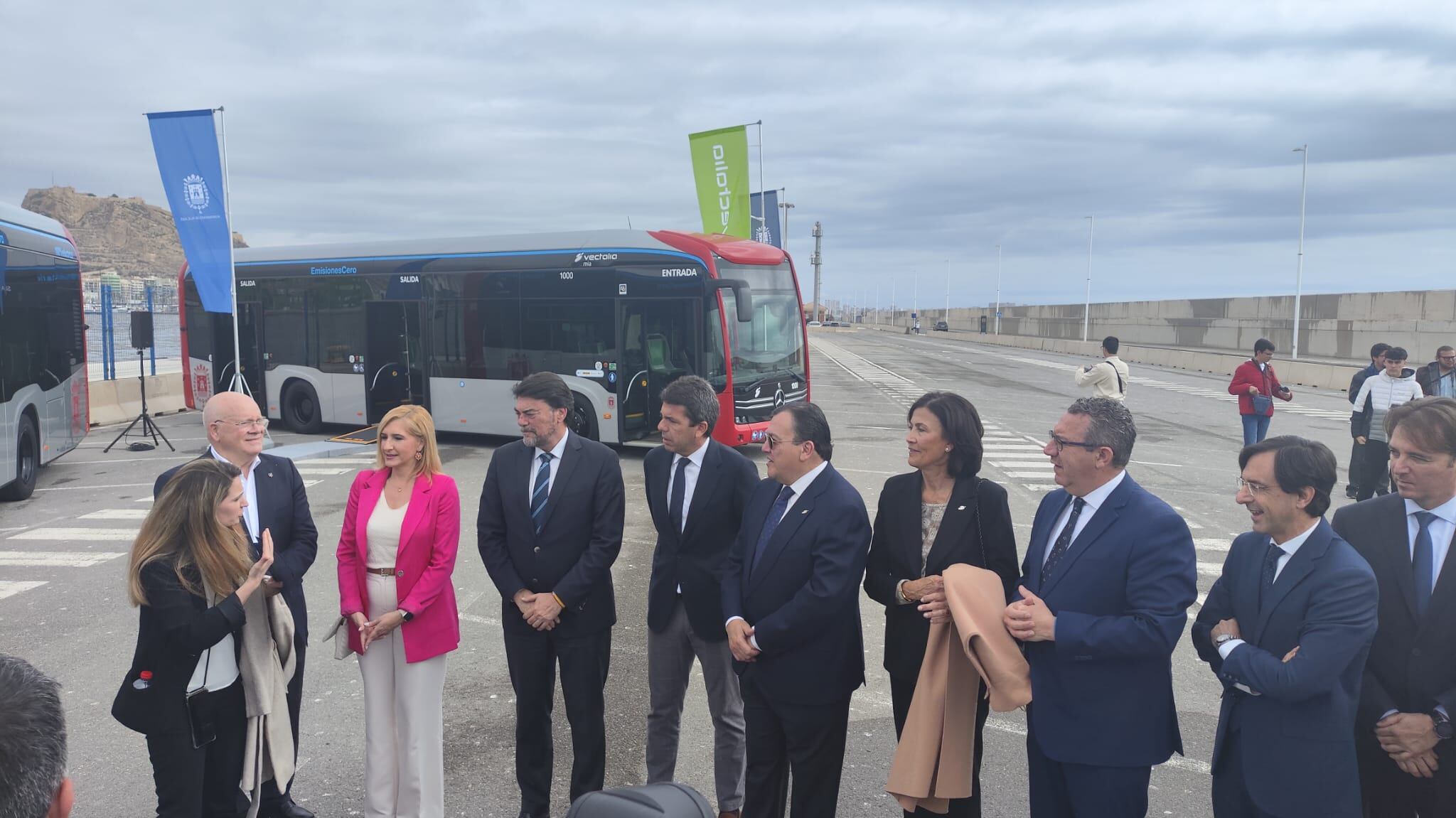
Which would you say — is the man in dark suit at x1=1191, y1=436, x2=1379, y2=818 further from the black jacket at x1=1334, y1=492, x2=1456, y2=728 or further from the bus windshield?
the bus windshield

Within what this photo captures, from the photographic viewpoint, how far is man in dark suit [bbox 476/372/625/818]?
4184mm

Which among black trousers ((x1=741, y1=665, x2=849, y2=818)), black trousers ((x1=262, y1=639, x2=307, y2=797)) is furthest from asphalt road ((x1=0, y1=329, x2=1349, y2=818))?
black trousers ((x1=741, y1=665, x2=849, y2=818))

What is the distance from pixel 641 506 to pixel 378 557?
7144 millimetres

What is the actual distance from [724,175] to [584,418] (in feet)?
38.3

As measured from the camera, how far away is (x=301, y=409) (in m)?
18.2

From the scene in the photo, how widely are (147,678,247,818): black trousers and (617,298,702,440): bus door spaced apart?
420 inches

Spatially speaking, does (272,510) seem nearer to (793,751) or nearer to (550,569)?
(550,569)

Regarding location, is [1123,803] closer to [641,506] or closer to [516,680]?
[516,680]

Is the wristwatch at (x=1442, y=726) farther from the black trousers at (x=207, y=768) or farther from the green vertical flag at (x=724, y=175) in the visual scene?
the green vertical flag at (x=724, y=175)

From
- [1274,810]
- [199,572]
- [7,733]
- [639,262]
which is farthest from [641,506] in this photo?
[7,733]

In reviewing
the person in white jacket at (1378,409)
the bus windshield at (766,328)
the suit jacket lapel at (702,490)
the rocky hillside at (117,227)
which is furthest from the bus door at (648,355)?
the rocky hillside at (117,227)

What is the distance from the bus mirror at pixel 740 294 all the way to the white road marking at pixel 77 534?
26.0 feet

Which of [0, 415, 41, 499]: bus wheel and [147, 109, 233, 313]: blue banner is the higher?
[147, 109, 233, 313]: blue banner

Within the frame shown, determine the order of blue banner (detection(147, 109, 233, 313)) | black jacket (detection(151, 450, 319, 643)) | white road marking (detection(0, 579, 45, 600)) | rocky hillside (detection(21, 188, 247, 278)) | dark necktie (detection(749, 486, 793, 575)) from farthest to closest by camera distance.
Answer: rocky hillside (detection(21, 188, 247, 278)), blue banner (detection(147, 109, 233, 313)), white road marking (detection(0, 579, 45, 600)), black jacket (detection(151, 450, 319, 643)), dark necktie (detection(749, 486, 793, 575))
